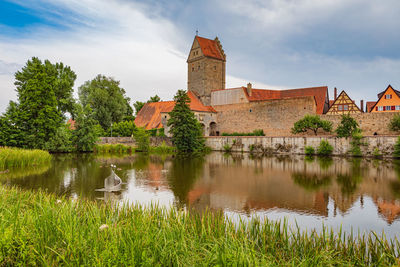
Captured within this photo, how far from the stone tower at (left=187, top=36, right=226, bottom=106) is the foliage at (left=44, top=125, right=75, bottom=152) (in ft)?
67.9

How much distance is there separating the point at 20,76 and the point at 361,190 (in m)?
33.6

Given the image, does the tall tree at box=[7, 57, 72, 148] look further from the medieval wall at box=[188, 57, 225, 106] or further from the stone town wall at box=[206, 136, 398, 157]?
the medieval wall at box=[188, 57, 225, 106]

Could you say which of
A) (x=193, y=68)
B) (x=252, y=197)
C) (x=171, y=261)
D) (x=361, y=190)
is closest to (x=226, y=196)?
(x=252, y=197)

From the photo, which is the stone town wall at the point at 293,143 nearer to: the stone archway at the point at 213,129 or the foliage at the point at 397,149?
the foliage at the point at 397,149

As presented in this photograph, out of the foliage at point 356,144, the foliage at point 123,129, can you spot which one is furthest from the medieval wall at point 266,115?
the foliage at point 123,129

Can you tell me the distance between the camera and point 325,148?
28.0 meters

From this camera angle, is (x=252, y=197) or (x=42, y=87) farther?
(x=42, y=87)

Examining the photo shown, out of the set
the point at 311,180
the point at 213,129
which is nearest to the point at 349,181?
the point at 311,180

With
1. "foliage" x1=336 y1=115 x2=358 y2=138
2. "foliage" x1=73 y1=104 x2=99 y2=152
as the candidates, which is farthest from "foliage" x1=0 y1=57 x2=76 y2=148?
"foliage" x1=336 y1=115 x2=358 y2=138

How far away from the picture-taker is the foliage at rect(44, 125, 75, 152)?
92.2ft

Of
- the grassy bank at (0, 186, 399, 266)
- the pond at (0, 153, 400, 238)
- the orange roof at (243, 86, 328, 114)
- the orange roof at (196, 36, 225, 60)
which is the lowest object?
the pond at (0, 153, 400, 238)

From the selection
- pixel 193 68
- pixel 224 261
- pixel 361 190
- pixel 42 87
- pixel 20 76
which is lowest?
pixel 361 190

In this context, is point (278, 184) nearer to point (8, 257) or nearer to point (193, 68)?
point (8, 257)

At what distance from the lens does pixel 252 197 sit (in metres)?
10.3
